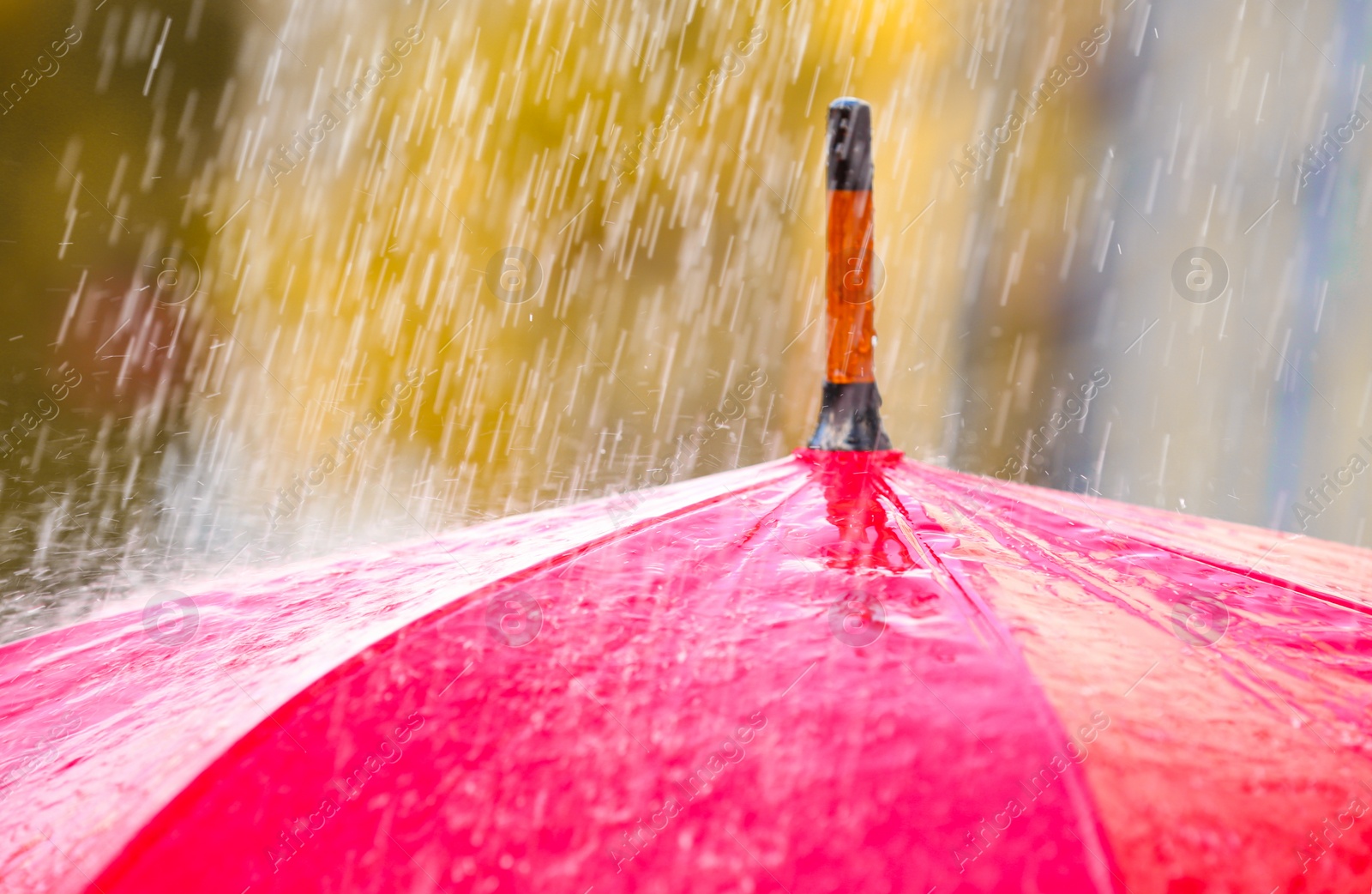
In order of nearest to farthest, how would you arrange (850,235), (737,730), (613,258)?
(737,730) < (850,235) < (613,258)

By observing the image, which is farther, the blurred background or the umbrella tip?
the blurred background

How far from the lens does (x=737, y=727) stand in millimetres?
456

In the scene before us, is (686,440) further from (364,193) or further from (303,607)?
(303,607)

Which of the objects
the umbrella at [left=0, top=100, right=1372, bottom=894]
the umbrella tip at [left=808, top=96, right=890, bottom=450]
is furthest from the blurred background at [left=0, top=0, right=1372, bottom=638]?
the umbrella at [left=0, top=100, right=1372, bottom=894]

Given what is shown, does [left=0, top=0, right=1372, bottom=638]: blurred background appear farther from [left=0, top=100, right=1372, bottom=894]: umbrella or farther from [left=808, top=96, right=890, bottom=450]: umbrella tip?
[left=0, top=100, right=1372, bottom=894]: umbrella

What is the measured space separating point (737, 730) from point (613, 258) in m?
5.60

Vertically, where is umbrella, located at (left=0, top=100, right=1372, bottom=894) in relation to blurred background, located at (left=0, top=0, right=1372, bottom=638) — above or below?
below

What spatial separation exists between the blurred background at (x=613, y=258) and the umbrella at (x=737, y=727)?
1.42m

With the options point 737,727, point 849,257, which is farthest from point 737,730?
point 849,257

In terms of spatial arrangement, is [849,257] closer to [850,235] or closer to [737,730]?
[850,235]

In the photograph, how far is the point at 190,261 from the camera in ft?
14.0

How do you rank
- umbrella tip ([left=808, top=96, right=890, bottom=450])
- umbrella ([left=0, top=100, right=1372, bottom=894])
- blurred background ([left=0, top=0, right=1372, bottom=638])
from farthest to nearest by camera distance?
blurred background ([left=0, top=0, right=1372, bottom=638]) → umbrella tip ([left=808, top=96, right=890, bottom=450]) → umbrella ([left=0, top=100, right=1372, bottom=894])

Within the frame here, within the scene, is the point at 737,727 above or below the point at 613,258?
below

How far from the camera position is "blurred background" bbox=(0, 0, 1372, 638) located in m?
2.41
